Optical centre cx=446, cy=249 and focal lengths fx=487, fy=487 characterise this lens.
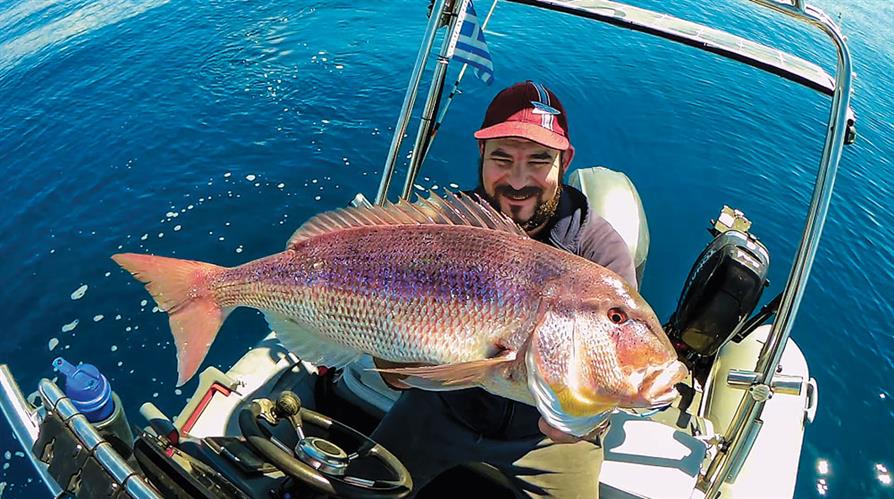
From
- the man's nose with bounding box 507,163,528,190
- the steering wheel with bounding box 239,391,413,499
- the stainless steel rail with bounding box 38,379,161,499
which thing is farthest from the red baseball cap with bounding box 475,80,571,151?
the stainless steel rail with bounding box 38,379,161,499

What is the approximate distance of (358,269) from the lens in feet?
6.12

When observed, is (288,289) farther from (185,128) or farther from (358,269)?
(185,128)

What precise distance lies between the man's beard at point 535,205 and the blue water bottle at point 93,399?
199 centimetres

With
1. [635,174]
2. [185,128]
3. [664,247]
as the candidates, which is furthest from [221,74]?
[664,247]

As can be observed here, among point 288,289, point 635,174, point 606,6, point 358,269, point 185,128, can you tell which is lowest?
point 185,128

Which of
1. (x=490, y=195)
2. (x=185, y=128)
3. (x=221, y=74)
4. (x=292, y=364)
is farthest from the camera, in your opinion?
(x=221, y=74)

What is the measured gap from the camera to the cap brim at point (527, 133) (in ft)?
7.39

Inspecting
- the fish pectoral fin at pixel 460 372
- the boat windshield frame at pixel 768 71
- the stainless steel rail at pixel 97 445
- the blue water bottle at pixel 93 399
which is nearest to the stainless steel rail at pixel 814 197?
the boat windshield frame at pixel 768 71

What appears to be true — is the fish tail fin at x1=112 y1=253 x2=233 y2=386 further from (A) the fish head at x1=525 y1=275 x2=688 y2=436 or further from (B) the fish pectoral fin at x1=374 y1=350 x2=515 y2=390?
(A) the fish head at x1=525 y1=275 x2=688 y2=436

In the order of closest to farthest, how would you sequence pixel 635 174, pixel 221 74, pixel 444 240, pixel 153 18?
pixel 444 240
pixel 635 174
pixel 221 74
pixel 153 18

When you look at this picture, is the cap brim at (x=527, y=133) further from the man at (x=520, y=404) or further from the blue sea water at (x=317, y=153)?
the blue sea water at (x=317, y=153)

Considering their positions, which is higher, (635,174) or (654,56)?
(654,56)

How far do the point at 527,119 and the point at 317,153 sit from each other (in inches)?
230

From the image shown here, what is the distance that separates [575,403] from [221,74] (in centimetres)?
1043
